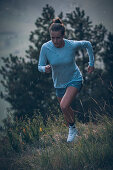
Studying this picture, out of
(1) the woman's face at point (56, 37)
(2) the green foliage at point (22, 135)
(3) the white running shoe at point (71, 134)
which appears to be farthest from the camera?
(2) the green foliage at point (22, 135)

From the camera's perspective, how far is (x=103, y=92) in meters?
17.5

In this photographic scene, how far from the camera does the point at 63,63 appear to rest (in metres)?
3.70

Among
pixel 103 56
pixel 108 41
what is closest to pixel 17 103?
pixel 103 56

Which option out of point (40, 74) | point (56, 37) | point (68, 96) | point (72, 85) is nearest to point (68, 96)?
point (68, 96)

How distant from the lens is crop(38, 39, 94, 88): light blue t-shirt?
3.70 meters

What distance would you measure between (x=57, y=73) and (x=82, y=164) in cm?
163

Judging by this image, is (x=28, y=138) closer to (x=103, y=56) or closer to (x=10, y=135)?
(x=10, y=135)

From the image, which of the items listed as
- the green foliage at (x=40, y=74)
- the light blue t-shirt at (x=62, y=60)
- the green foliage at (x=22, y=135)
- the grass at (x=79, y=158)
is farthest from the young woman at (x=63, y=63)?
the green foliage at (x=40, y=74)

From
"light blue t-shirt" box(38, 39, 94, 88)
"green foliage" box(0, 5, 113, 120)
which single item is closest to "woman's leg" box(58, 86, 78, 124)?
"light blue t-shirt" box(38, 39, 94, 88)

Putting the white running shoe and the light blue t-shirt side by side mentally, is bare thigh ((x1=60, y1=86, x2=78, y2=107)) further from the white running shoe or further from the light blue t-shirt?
the white running shoe

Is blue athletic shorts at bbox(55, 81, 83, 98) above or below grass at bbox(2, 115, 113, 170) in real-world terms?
above

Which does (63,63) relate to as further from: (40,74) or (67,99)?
(40,74)

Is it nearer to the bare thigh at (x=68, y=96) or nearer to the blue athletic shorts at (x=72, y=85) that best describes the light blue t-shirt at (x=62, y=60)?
the blue athletic shorts at (x=72, y=85)

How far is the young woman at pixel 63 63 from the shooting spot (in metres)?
3.62
